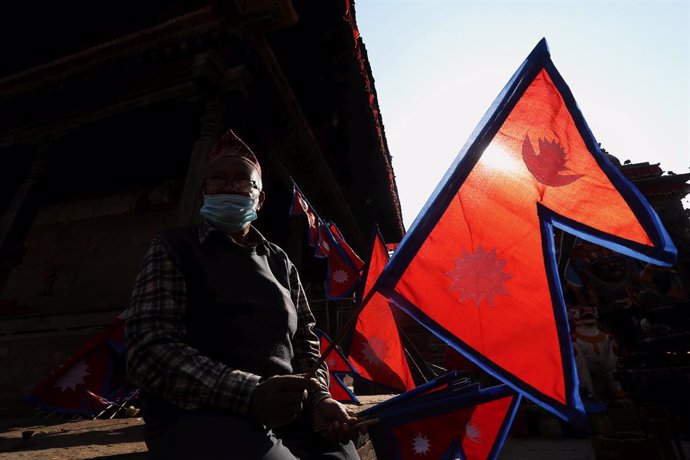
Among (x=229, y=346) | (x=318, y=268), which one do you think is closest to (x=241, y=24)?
(x=229, y=346)

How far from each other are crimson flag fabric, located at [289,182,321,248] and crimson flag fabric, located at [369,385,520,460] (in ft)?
10.8

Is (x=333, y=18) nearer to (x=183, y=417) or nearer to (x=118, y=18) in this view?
(x=118, y=18)

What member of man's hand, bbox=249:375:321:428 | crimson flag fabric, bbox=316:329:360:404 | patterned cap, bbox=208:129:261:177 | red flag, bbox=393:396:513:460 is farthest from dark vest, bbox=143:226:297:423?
crimson flag fabric, bbox=316:329:360:404

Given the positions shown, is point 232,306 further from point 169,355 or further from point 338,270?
point 338,270

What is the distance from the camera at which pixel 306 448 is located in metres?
1.17

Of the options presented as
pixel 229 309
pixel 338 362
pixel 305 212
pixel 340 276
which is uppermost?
pixel 305 212

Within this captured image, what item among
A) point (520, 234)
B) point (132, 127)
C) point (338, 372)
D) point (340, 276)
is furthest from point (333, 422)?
point (132, 127)

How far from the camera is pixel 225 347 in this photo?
1082 mm

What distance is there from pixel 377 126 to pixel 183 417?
5.86 metres

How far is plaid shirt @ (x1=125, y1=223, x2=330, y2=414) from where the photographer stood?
92 centimetres

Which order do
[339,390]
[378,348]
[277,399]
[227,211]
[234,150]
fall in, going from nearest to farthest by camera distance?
[277,399] → [227,211] → [234,150] → [339,390] → [378,348]

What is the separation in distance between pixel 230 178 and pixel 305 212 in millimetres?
3117

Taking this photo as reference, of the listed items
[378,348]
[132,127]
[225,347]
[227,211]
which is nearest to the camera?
[225,347]

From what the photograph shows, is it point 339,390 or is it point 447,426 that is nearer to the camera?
point 447,426
